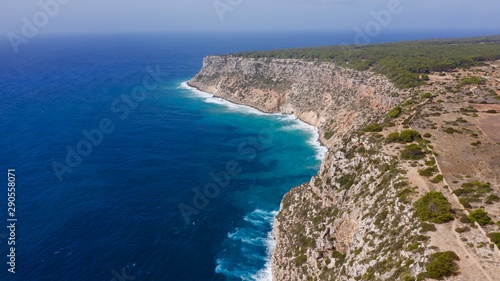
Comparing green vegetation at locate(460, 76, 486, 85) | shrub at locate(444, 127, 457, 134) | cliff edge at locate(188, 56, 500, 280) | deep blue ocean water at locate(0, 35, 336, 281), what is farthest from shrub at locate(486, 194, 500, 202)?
green vegetation at locate(460, 76, 486, 85)

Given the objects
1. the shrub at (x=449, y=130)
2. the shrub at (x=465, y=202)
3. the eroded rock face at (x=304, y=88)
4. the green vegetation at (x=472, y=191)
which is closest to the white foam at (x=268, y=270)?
the shrub at (x=465, y=202)

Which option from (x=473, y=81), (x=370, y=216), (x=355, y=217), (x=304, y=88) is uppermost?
(x=473, y=81)

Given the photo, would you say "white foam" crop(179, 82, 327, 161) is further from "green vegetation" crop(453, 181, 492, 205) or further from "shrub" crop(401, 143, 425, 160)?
"green vegetation" crop(453, 181, 492, 205)

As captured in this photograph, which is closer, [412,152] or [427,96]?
[412,152]

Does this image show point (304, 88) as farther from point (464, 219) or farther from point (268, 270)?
point (464, 219)

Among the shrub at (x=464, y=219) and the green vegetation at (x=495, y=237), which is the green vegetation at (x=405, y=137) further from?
the green vegetation at (x=495, y=237)

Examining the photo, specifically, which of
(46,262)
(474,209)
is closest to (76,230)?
(46,262)

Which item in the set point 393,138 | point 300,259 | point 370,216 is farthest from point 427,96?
point 300,259
